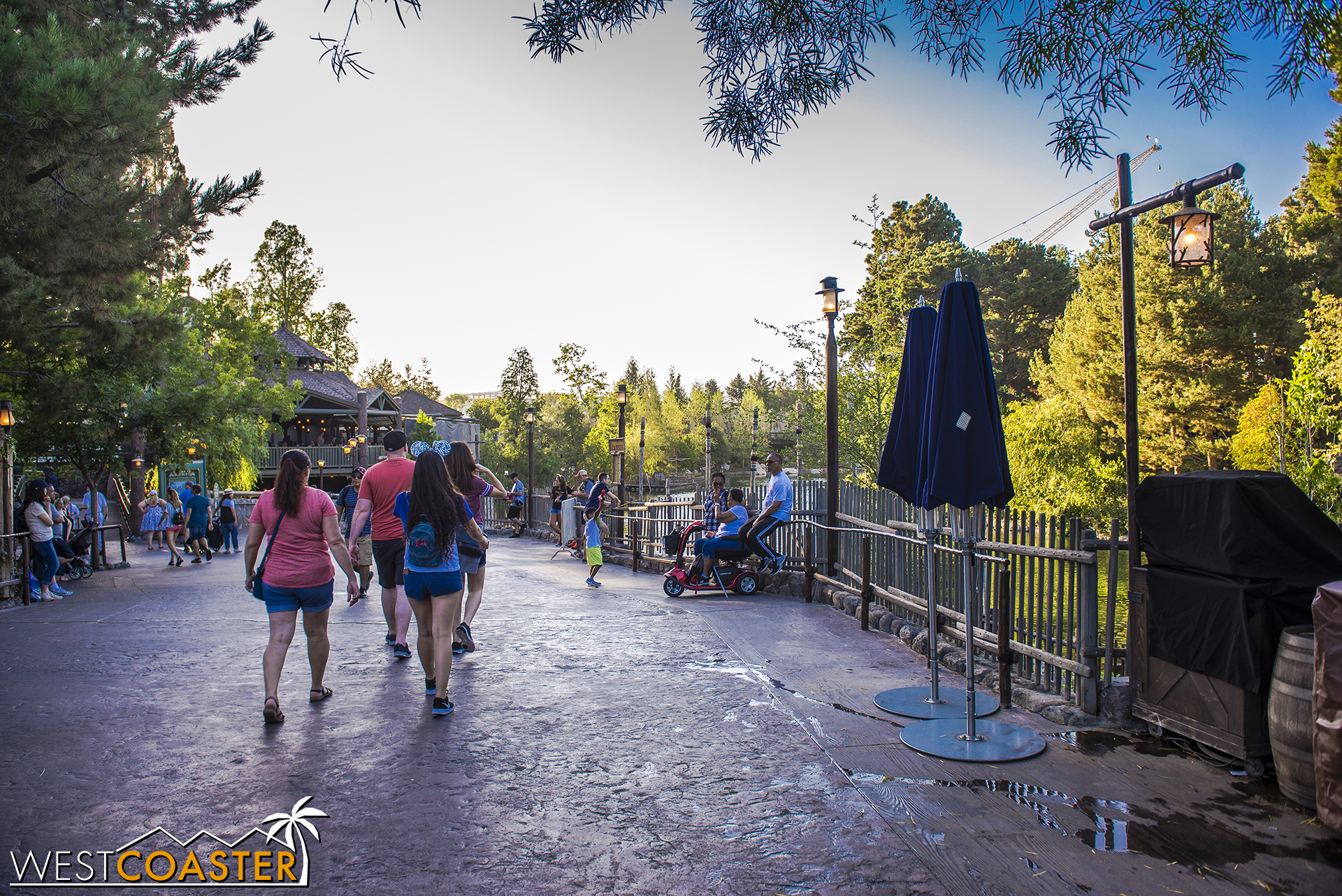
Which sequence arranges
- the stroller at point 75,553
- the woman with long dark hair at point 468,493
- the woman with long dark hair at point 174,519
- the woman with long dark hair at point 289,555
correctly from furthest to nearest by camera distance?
1. the woman with long dark hair at point 174,519
2. the stroller at point 75,553
3. the woman with long dark hair at point 468,493
4. the woman with long dark hair at point 289,555

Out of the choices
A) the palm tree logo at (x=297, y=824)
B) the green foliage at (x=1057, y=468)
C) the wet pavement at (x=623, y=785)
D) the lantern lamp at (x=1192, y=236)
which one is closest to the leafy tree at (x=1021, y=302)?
the green foliage at (x=1057, y=468)

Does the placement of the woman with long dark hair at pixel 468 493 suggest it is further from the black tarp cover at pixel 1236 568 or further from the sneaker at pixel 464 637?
the black tarp cover at pixel 1236 568

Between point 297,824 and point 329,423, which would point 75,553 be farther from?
point 329,423

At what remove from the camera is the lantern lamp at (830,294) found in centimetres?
1155

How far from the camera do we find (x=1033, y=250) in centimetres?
4788

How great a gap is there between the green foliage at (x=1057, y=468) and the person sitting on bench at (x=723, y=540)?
2090 centimetres

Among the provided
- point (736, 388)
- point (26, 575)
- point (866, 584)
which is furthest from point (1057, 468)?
point (736, 388)

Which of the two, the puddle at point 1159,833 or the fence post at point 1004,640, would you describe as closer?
the puddle at point 1159,833

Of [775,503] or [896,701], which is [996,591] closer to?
[896,701]

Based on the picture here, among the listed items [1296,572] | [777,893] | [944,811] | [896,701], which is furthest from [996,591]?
[777,893]

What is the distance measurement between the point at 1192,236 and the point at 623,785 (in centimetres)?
671

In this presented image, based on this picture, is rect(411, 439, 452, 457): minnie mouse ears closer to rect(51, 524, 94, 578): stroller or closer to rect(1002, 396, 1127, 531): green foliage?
rect(51, 524, 94, 578): stroller

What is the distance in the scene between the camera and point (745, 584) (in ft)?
38.5

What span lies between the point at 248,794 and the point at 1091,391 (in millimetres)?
36290
